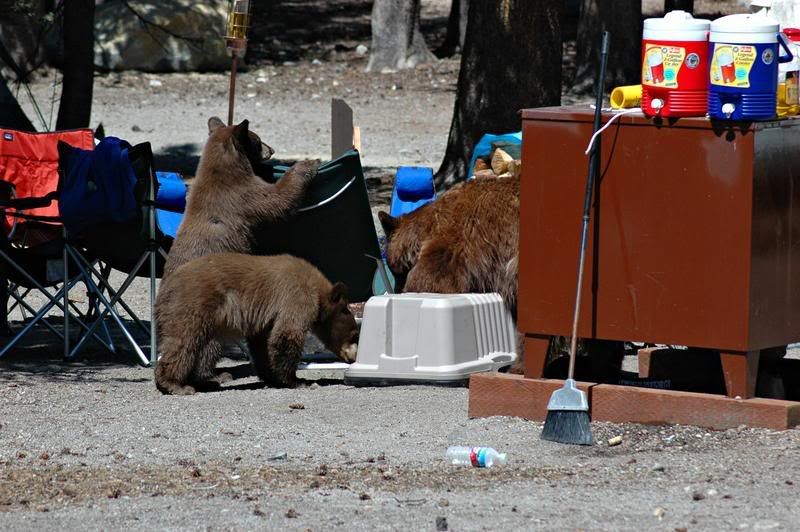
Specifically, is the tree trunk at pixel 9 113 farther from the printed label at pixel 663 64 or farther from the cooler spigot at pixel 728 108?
the cooler spigot at pixel 728 108

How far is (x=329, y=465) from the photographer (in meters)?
6.09

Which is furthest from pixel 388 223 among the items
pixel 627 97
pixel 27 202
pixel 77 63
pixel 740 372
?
pixel 77 63

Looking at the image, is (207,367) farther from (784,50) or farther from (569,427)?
(784,50)

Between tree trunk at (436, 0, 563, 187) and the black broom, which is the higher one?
tree trunk at (436, 0, 563, 187)

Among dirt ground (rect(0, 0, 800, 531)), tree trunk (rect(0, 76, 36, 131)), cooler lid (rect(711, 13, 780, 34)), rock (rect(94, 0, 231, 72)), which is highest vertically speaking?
rock (rect(94, 0, 231, 72))

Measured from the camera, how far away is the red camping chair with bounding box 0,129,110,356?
29.6 feet

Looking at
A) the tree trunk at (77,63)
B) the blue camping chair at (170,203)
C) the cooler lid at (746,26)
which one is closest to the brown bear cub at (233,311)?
the blue camping chair at (170,203)

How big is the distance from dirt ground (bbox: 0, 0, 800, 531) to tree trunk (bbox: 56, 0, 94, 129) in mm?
5809

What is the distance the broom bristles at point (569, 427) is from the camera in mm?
6242

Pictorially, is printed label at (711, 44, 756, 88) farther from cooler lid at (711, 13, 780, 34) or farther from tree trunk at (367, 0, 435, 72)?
tree trunk at (367, 0, 435, 72)

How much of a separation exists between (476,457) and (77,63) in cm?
972

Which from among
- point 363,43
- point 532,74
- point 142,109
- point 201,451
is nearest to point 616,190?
point 201,451

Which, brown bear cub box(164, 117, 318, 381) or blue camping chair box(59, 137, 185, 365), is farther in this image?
blue camping chair box(59, 137, 185, 365)

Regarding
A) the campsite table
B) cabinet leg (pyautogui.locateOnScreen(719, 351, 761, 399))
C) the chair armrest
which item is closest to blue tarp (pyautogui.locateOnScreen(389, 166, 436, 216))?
the chair armrest
